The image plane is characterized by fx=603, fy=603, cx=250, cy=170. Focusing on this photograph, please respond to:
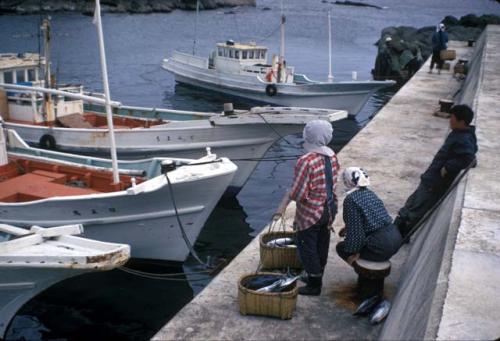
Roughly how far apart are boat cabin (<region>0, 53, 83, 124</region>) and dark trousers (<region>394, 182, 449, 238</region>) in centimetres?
1107

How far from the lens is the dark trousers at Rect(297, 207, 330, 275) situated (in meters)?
5.55

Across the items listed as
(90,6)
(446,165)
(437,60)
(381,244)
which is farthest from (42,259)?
(90,6)

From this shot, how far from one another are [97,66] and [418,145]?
3081 centimetres

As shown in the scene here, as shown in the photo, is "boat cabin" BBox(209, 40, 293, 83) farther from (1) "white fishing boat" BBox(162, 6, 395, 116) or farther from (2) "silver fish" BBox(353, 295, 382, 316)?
(2) "silver fish" BBox(353, 295, 382, 316)

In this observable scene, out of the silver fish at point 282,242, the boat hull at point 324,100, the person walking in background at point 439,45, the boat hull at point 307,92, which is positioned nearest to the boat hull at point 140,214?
the silver fish at point 282,242

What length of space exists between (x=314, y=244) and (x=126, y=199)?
465 cm

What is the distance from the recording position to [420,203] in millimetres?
6367

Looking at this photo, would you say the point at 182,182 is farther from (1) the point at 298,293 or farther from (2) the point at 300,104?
(2) the point at 300,104

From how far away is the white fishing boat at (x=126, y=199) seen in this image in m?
9.54

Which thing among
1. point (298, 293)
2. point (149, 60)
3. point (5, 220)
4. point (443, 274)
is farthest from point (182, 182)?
point (149, 60)

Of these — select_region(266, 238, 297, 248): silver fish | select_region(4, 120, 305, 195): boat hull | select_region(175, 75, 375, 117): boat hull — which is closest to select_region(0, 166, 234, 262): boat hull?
select_region(266, 238, 297, 248): silver fish

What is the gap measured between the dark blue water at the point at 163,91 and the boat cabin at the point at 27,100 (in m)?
0.71

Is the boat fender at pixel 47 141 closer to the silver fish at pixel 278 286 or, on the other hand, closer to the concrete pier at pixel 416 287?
the concrete pier at pixel 416 287

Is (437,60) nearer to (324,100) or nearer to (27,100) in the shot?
(324,100)
